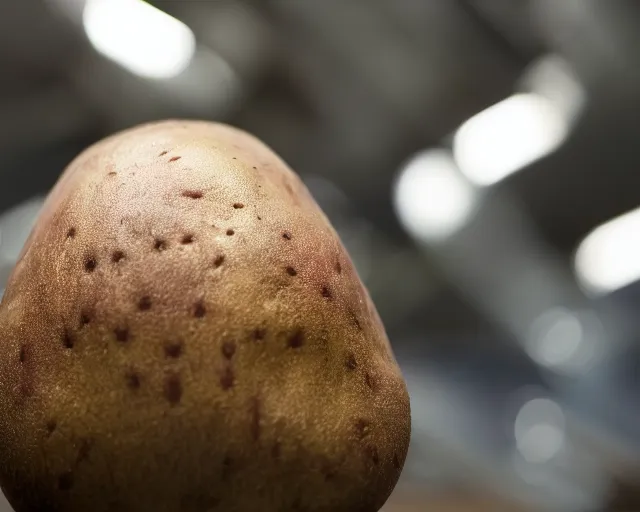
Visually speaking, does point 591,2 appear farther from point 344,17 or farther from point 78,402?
point 78,402

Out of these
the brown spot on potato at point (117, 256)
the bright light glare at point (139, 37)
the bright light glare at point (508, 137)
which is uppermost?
the bright light glare at point (508, 137)

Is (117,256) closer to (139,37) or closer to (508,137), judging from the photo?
(139,37)

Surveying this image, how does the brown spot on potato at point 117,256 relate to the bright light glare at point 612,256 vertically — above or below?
below

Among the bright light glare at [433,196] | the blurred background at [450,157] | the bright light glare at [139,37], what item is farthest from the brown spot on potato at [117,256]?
the bright light glare at [433,196]

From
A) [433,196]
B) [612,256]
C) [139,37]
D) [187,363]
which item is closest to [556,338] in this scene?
[612,256]

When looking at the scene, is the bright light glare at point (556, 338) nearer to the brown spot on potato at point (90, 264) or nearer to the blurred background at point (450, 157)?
the blurred background at point (450, 157)

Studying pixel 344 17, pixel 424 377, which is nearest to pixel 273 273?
pixel 344 17
